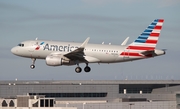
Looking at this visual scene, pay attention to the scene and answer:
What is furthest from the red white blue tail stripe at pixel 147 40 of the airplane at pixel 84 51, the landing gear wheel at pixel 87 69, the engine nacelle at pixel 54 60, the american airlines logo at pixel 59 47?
the engine nacelle at pixel 54 60

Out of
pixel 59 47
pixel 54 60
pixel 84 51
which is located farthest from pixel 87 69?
pixel 54 60

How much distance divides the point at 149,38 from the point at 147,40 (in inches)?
31.3

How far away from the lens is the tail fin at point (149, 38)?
456 feet

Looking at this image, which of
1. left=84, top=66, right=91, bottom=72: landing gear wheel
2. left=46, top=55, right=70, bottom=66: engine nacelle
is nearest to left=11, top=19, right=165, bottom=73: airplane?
left=46, top=55, right=70, bottom=66: engine nacelle

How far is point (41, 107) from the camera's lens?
144 meters

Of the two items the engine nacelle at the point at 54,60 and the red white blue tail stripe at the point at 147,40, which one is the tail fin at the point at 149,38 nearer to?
the red white blue tail stripe at the point at 147,40

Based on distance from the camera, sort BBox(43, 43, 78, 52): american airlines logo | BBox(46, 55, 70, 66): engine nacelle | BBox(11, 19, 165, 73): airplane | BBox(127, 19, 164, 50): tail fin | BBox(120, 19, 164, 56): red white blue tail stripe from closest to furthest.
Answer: BBox(46, 55, 70, 66): engine nacelle
BBox(11, 19, 165, 73): airplane
BBox(120, 19, 164, 56): red white blue tail stripe
BBox(43, 43, 78, 52): american airlines logo
BBox(127, 19, 164, 50): tail fin

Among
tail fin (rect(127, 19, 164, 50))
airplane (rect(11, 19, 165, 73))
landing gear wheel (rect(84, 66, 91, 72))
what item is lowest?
landing gear wheel (rect(84, 66, 91, 72))

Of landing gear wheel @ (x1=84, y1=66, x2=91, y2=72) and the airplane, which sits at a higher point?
the airplane

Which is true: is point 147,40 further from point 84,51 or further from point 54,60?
point 54,60

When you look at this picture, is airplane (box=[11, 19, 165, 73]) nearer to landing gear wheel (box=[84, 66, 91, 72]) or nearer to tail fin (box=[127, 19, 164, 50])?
tail fin (box=[127, 19, 164, 50])

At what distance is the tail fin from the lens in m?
139

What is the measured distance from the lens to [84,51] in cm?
13825

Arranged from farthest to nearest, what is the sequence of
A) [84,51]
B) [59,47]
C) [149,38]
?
[149,38] < [59,47] < [84,51]
